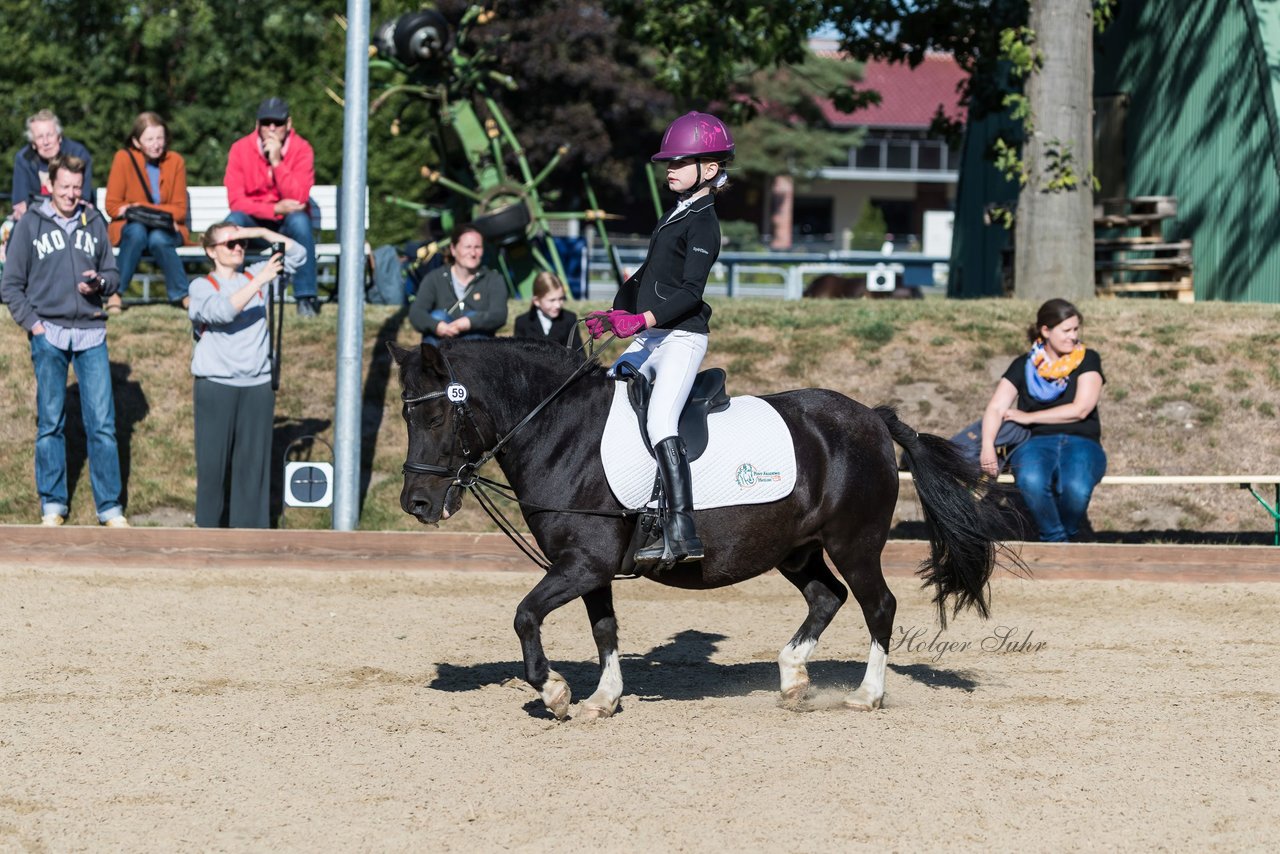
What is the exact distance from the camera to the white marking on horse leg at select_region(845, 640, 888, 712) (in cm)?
703

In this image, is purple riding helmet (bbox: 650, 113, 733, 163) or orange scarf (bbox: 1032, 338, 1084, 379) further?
orange scarf (bbox: 1032, 338, 1084, 379)

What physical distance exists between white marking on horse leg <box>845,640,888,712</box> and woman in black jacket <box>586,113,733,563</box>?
97 centimetres

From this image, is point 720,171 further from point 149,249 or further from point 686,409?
point 149,249

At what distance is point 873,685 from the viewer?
7.06 m

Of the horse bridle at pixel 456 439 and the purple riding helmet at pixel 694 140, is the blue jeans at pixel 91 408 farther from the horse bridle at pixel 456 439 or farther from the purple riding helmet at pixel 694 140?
the purple riding helmet at pixel 694 140

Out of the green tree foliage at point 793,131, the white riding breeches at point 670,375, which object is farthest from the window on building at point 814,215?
the white riding breeches at point 670,375

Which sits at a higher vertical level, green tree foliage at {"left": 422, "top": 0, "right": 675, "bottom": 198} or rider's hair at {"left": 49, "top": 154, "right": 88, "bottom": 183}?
green tree foliage at {"left": 422, "top": 0, "right": 675, "bottom": 198}

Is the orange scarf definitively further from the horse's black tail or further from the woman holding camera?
the woman holding camera

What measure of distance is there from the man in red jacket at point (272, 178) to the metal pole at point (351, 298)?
1.50m

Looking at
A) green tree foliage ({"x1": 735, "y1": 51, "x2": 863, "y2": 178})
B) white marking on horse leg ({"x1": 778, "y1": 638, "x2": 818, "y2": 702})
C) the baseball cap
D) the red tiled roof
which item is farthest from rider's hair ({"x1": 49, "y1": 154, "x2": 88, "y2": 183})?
the red tiled roof

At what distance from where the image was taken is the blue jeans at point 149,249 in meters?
12.1

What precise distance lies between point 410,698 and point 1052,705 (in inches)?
108

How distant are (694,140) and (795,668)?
2.31 metres

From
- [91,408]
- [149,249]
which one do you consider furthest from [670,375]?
[149,249]
